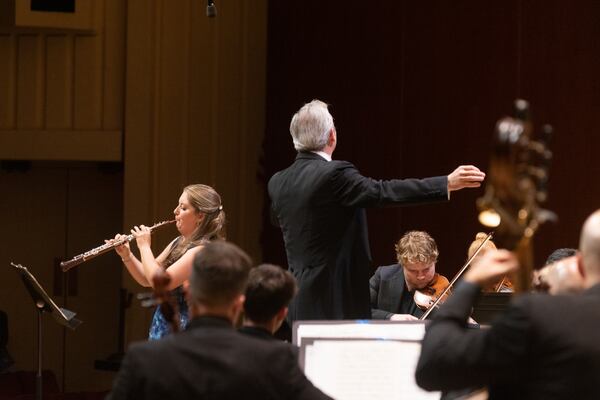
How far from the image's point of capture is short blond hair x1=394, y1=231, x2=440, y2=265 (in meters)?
5.62

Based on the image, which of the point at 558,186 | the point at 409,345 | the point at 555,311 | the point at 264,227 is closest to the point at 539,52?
the point at 558,186

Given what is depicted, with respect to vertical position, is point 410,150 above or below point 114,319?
above

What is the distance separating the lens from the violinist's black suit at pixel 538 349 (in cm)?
234

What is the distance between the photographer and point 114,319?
8.99m

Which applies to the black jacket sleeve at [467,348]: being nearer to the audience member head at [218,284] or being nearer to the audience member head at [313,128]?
the audience member head at [218,284]

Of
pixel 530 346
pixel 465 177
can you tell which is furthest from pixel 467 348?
pixel 465 177

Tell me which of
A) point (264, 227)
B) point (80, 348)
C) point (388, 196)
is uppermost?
point (388, 196)

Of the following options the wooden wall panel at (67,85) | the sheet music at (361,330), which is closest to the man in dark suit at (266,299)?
the sheet music at (361,330)

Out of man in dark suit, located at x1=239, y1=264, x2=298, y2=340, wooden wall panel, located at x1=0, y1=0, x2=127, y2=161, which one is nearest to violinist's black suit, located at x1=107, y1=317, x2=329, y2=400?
man in dark suit, located at x1=239, y1=264, x2=298, y2=340

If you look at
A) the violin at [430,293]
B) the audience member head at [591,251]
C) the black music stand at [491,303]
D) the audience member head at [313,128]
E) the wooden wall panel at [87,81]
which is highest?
the wooden wall panel at [87,81]

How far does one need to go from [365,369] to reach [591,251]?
3.39 feet

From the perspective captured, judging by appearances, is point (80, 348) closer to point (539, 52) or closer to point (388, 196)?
point (539, 52)

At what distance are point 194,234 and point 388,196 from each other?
113 cm

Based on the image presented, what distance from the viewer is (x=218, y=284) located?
105 inches
